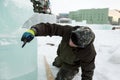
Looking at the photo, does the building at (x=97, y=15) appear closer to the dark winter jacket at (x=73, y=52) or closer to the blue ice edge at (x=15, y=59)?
the dark winter jacket at (x=73, y=52)

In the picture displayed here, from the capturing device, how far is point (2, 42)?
1709mm

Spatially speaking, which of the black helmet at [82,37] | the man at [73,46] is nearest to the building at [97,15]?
the man at [73,46]

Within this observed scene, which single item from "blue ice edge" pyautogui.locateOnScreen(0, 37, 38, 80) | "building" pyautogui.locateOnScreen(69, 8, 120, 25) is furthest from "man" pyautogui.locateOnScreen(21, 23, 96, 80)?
"building" pyautogui.locateOnScreen(69, 8, 120, 25)

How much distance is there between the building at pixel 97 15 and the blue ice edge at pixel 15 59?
2646 centimetres

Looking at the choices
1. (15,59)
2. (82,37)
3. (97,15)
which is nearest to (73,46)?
(82,37)

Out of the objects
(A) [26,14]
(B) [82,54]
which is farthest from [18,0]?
(B) [82,54]

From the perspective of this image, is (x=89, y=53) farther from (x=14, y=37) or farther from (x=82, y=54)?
(x=14, y=37)

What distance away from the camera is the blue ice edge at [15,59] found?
174 centimetres

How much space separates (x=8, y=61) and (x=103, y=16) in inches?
1049

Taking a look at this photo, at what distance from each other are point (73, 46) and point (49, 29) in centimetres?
30

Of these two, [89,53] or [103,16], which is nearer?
[89,53]

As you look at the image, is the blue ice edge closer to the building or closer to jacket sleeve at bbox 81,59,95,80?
jacket sleeve at bbox 81,59,95,80

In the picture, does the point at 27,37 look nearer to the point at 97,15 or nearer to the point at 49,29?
the point at 49,29

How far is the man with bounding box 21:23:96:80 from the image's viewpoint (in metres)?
1.77
